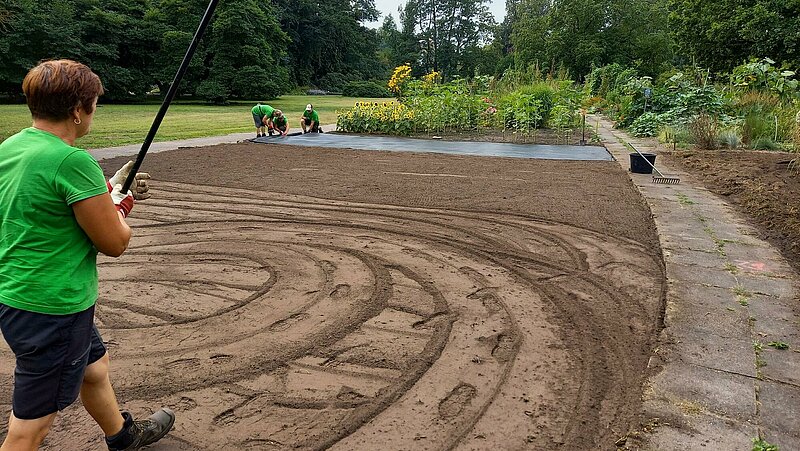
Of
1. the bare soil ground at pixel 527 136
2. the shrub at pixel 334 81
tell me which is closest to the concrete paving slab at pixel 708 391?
the bare soil ground at pixel 527 136

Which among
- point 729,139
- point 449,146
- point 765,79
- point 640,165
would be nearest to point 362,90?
point 765,79

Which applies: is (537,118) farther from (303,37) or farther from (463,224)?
(303,37)

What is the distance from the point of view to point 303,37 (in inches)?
2248

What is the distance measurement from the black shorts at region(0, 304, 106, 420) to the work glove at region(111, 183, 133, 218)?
0.39 metres

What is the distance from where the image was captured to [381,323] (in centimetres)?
341

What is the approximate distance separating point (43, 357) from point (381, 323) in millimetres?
1992

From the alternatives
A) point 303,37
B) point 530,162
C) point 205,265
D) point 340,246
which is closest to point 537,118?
point 530,162

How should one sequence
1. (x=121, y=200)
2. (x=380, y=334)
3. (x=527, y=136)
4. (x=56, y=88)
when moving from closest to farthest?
(x=56, y=88)
(x=121, y=200)
(x=380, y=334)
(x=527, y=136)

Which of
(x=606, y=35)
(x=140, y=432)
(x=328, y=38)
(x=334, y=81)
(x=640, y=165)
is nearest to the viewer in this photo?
(x=140, y=432)

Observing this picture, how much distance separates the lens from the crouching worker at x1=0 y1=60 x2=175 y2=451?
1.65 m

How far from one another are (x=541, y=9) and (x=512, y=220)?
67.0m

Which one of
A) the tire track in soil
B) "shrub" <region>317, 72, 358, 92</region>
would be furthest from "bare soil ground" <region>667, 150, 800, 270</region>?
"shrub" <region>317, 72, 358, 92</region>

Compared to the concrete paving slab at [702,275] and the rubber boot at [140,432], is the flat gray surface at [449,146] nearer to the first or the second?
the concrete paving slab at [702,275]

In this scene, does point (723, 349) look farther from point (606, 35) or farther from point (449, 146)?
point (606, 35)
